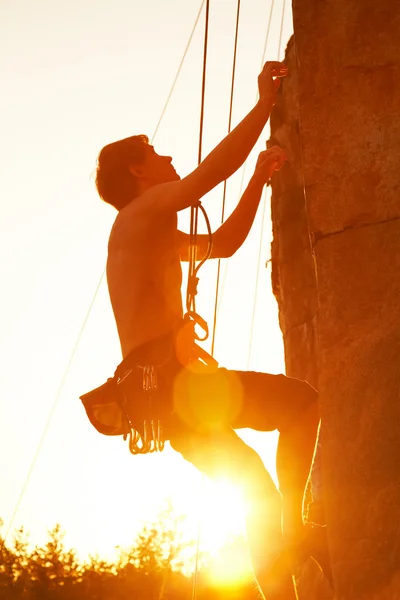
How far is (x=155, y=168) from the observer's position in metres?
3.76

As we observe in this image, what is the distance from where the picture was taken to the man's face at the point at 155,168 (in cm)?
375

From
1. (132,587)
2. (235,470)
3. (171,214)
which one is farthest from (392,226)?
(132,587)

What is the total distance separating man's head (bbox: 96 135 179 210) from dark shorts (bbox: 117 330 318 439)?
0.73 m

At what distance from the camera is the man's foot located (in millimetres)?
3128

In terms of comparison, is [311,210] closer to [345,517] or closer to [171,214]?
[171,214]

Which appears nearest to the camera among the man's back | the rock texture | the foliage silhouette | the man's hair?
the man's back

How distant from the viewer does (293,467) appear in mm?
3252

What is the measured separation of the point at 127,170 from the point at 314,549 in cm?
167

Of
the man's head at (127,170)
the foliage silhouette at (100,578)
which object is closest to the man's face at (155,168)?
the man's head at (127,170)

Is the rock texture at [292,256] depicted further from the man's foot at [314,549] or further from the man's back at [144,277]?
the man's back at [144,277]

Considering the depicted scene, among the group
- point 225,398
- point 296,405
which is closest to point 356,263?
point 296,405

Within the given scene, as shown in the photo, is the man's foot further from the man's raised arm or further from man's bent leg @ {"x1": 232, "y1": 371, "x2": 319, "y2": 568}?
the man's raised arm

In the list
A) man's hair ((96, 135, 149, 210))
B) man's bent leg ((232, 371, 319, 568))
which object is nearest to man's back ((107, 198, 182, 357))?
man's hair ((96, 135, 149, 210))

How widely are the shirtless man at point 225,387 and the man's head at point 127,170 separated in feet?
0.51
